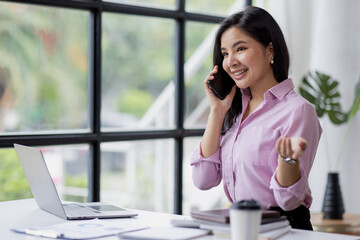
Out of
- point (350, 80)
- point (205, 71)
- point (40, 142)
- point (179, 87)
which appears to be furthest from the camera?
point (350, 80)

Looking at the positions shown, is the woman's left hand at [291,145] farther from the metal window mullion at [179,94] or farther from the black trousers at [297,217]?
the metal window mullion at [179,94]

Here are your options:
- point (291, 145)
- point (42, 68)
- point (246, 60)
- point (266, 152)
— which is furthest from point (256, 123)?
point (42, 68)

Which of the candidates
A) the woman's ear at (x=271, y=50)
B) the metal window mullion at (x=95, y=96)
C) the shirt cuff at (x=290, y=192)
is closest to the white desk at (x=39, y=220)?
the shirt cuff at (x=290, y=192)

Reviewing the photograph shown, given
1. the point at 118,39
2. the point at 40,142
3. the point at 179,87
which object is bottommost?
the point at 40,142

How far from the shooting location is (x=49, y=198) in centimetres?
218

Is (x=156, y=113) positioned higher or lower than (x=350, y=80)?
lower

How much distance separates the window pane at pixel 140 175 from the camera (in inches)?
138

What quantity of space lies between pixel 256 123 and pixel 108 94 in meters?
1.31

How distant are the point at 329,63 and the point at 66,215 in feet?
9.18

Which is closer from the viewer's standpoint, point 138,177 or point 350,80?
point 138,177

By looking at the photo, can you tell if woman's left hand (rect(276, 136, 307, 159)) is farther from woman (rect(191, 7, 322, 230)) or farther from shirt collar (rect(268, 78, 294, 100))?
shirt collar (rect(268, 78, 294, 100))

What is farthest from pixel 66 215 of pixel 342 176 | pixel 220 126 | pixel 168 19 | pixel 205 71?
pixel 342 176

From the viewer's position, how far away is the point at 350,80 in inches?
171

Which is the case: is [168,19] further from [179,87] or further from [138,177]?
[138,177]
